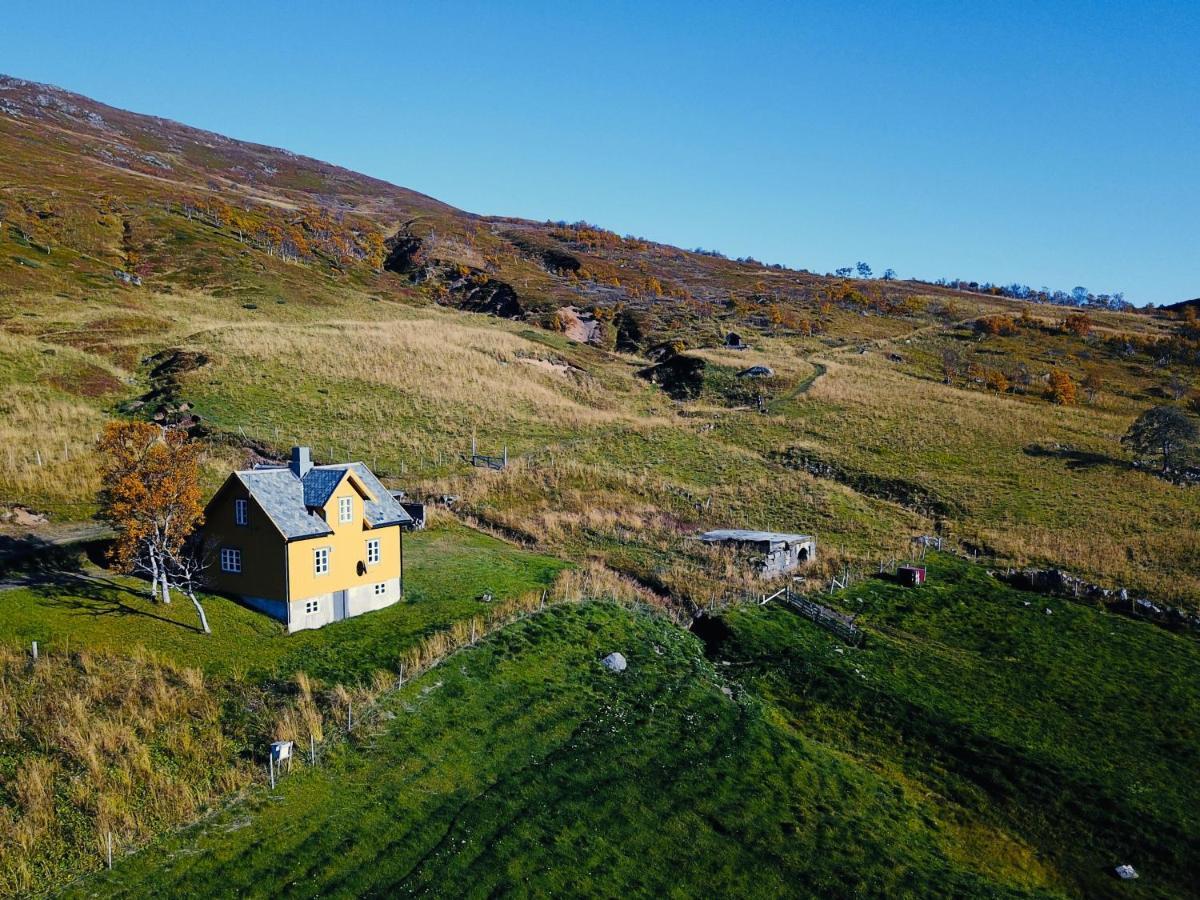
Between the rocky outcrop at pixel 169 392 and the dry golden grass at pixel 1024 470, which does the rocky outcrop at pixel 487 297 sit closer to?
the dry golden grass at pixel 1024 470

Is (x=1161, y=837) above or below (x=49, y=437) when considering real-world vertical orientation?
below

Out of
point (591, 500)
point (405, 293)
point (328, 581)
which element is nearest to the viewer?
point (328, 581)

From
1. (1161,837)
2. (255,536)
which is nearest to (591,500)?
(255,536)

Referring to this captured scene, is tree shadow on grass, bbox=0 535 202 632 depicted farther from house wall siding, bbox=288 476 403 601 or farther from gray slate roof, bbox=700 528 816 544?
gray slate roof, bbox=700 528 816 544

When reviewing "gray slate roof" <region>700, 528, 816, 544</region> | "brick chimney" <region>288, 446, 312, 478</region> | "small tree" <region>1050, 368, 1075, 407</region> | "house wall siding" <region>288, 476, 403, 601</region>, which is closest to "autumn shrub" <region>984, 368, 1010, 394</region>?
"small tree" <region>1050, 368, 1075, 407</region>

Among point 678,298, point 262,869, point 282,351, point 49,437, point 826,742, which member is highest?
point 678,298

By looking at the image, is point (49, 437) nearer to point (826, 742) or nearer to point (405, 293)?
point (826, 742)

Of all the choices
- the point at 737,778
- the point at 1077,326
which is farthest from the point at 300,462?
the point at 1077,326
